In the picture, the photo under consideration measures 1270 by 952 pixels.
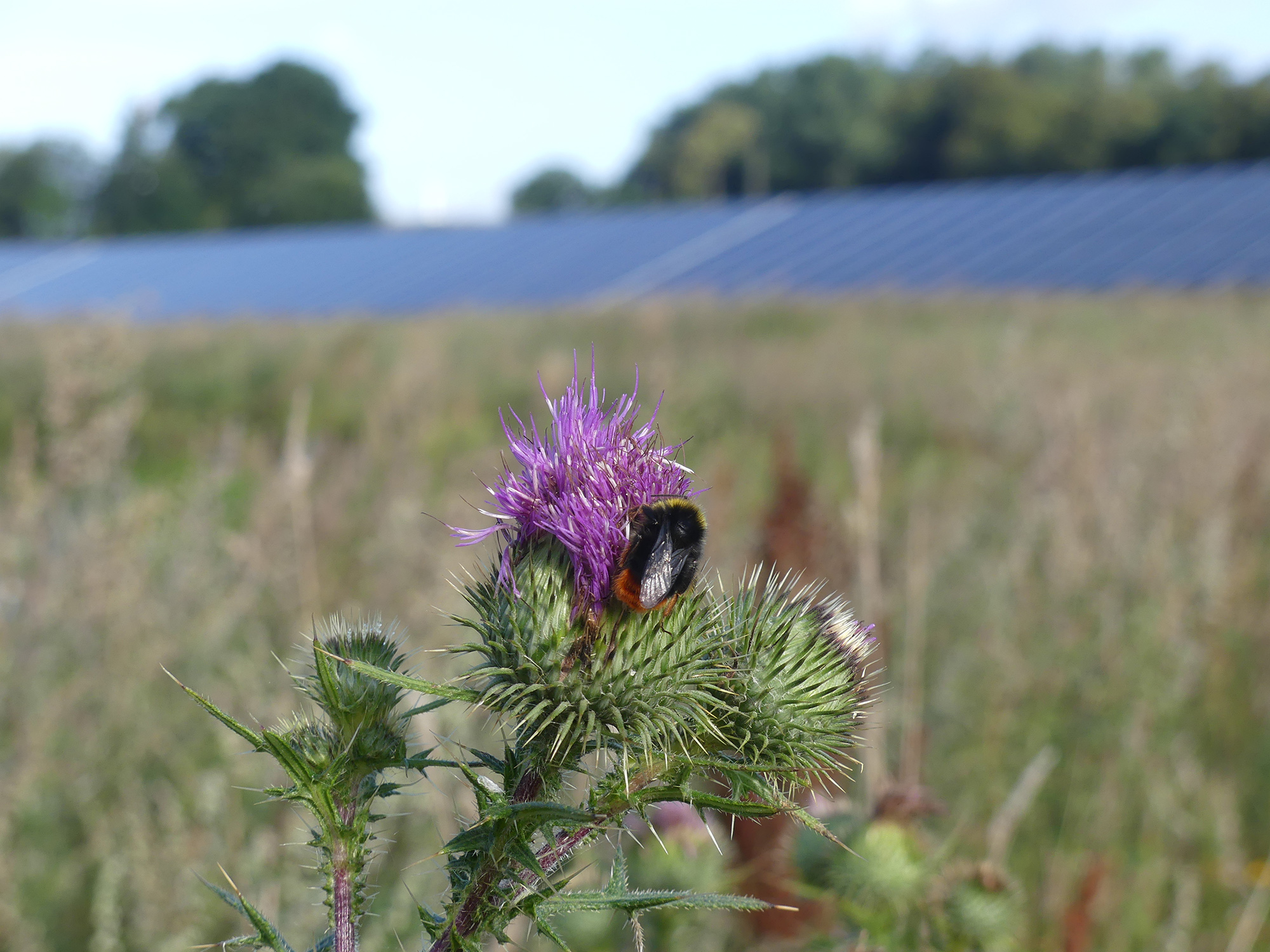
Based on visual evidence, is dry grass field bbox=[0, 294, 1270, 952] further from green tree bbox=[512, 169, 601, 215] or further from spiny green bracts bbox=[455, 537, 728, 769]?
green tree bbox=[512, 169, 601, 215]

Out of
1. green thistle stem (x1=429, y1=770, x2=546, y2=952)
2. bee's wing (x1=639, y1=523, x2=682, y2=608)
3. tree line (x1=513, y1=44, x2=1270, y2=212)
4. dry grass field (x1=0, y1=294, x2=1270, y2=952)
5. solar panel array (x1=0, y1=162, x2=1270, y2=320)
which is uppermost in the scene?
tree line (x1=513, y1=44, x2=1270, y2=212)

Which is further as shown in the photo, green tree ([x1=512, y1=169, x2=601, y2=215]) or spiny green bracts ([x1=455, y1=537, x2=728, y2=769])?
green tree ([x1=512, y1=169, x2=601, y2=215])

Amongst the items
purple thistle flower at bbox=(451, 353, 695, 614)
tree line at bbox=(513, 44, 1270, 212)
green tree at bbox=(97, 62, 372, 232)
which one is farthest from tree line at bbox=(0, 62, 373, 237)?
purple thistle flower at bbox=(451, 353, 695, 614)

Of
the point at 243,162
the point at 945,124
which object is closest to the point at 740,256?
the point at 945,124

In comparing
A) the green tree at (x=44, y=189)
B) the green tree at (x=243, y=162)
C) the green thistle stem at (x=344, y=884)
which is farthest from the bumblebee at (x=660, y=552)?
the green tree at (x=44, y=189)

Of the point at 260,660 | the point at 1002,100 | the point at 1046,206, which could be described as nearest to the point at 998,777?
the point at 260,660

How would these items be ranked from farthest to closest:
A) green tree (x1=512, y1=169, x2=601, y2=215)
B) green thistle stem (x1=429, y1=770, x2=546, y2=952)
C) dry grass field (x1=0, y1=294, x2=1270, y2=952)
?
green tree (x1=512, y1=169, x2=601, y2=215)
dry grass field (x1=0, y1=294, x2=1270, y2=952)
green thistle stem (x1=429, y1=770, x2=546, y2=952)

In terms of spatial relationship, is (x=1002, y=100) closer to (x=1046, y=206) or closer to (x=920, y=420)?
(x=1046, y=206)

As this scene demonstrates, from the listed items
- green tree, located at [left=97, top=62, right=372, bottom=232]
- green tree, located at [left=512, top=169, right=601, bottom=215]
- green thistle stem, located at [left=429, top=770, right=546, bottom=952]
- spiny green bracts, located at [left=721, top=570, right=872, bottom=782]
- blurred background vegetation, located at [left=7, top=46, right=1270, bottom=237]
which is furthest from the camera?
green tree, located at [left=512, top=169, right=601, bottom=215]

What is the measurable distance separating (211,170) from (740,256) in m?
58.2

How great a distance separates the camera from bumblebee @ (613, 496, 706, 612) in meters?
1.31

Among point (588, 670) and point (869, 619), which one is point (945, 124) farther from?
A: point (588, 670)

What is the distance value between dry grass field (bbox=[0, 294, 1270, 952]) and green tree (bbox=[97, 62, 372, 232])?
62133 millimetres

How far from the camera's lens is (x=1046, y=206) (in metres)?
24.3
